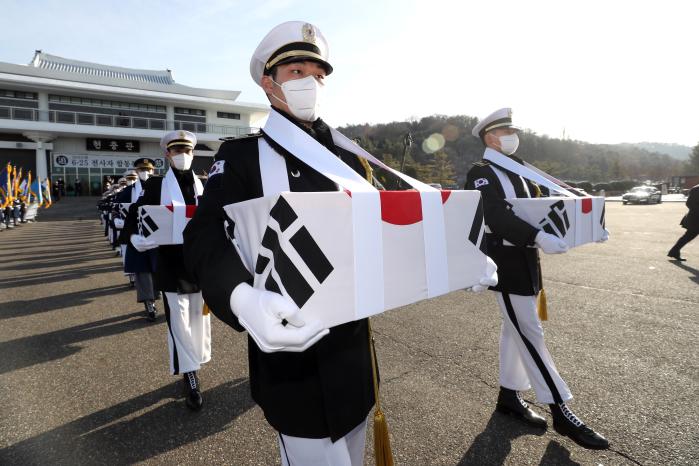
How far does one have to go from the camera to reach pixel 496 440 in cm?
269

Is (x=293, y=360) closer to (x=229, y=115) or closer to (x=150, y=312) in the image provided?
(x=150, y=312)

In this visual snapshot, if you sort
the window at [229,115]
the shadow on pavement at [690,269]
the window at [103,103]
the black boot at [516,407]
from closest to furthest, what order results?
1. the black boot at [516,407]
2. the shadow on pavement at [690,269]
3. the window at [103,103]
4. the window at [229,115]

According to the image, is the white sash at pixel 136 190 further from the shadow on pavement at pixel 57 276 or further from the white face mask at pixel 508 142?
the white face mask at pixel 508 142

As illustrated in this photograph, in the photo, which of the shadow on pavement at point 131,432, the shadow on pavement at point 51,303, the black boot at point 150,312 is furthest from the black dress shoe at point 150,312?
the shadow on pavement at point 131,432

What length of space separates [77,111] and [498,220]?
144 feet

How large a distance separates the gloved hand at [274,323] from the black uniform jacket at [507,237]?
1920 millimetres

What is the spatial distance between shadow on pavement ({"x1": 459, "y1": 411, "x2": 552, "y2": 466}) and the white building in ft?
106

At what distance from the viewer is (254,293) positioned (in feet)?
3.70

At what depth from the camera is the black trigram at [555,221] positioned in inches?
108

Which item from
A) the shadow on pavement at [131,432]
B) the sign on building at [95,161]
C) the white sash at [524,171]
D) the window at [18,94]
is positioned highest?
the window at [18,94]

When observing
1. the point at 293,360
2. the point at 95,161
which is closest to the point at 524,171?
the point at 293,360

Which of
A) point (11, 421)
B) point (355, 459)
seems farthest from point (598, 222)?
point (11, 421)

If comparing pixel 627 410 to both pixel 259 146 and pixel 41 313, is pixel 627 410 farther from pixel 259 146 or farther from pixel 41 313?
pixel 41 313

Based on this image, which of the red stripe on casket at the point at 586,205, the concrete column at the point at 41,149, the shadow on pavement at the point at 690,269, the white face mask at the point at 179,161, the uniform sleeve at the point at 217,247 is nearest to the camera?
the uniform sleeve at the point at 217,247
